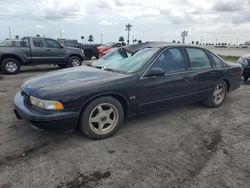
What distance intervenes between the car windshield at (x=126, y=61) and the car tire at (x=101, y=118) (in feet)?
2.23

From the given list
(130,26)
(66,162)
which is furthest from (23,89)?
(130,26)

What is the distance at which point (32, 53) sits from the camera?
36.8ft

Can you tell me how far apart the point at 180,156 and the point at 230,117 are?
2.22 metres

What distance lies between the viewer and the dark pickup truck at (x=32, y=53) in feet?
34.9

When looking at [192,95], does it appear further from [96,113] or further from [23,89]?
[23,89]

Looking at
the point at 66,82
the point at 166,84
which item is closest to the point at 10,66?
the point at 66,82

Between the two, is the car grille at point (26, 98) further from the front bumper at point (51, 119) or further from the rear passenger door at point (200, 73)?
the rear passenger door at point (200, 73)

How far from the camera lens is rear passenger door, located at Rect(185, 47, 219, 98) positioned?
4.83 m

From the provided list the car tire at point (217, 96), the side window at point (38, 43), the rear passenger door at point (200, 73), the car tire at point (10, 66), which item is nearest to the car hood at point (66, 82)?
the rear passenger door at point (200, 73)

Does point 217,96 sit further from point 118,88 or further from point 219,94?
point 118,88

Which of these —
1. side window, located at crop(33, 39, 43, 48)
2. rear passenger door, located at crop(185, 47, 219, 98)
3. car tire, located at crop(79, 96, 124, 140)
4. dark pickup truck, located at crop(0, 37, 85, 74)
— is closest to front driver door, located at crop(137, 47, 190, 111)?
rear passenger door, located at crop(185, 47, 219, 98)

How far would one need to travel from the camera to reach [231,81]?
19.0 feet

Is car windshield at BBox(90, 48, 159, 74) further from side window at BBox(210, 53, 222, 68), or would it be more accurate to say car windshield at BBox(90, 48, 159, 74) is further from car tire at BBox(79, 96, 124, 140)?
side window at BBox(210, 53, 222, 68)

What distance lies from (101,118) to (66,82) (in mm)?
772
